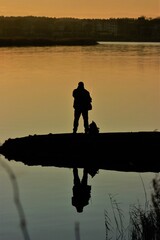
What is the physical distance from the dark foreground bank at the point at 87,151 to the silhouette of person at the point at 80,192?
0.71m

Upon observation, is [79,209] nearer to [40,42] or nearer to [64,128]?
[64,128]

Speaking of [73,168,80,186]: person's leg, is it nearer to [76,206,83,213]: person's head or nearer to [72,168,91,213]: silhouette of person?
[72,168,91,213]: silhouette of person

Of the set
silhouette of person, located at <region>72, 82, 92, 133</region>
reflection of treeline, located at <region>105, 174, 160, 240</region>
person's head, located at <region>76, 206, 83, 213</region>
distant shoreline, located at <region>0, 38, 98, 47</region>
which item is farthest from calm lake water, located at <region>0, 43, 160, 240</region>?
distant shoreline, located at <region>0, 38, 98, 47</region>

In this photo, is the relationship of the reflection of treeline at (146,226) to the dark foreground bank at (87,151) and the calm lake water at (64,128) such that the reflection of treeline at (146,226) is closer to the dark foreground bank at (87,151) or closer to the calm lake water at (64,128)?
→ the calm lake water at (64,128)

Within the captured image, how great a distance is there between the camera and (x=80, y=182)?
17375 millimetres

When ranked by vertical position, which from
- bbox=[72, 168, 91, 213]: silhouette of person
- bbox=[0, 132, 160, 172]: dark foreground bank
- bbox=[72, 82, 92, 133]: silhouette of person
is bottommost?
bbox=[72, 168, 91, 213]: silhouette of person

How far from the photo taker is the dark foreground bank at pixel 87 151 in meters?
19.3

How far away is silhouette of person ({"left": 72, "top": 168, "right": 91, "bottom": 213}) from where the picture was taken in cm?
1455

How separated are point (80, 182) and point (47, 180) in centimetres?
91

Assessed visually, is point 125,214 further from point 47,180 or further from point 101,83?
point 101,83

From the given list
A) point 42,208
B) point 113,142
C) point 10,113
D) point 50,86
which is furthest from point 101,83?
point 42,208

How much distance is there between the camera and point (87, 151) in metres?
19.4

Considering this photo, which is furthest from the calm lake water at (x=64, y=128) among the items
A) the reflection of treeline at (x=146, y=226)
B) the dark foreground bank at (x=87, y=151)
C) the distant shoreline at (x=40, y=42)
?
the distant shoreline at (x=40, y=42)

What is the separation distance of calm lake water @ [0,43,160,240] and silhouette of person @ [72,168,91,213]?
155 millimetres
